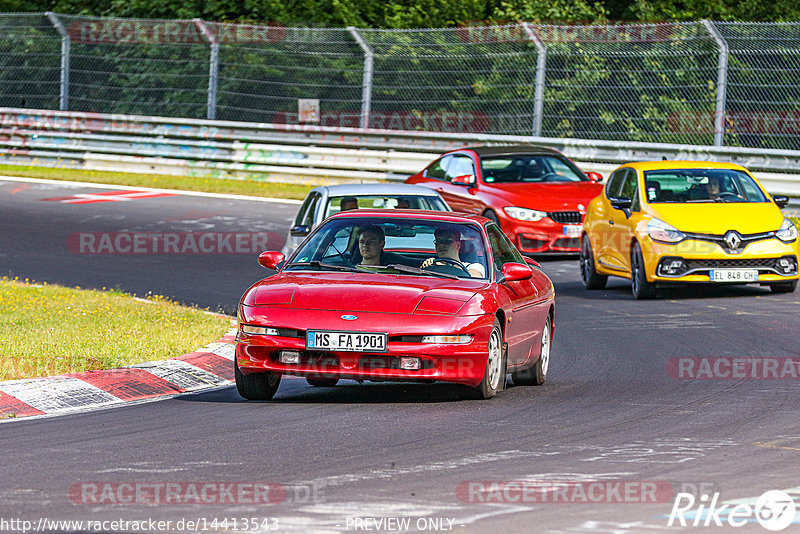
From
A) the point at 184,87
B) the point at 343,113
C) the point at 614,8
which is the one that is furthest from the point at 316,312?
Result: the point at 614,8

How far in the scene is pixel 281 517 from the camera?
616 centimetres

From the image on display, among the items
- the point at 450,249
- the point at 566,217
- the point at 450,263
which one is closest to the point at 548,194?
the point at 566,217

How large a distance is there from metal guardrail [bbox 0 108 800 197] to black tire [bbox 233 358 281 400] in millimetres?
15461

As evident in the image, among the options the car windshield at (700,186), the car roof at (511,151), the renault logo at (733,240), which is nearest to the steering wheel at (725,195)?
the car windshield at (700,186)

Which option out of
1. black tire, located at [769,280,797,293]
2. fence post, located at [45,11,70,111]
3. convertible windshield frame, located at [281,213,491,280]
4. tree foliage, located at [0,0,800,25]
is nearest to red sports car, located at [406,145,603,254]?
black tire, located at [769,280,797,293]

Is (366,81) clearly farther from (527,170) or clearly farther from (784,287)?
(784,287)

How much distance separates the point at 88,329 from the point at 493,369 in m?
4.20

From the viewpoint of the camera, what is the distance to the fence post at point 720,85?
23.6 meters

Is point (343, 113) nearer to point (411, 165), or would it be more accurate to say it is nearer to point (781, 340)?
point (411, 165)

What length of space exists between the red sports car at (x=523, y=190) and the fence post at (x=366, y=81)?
234 inches

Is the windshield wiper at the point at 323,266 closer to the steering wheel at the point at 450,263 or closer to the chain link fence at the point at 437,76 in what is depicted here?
the steering wheel at the point at 450,263

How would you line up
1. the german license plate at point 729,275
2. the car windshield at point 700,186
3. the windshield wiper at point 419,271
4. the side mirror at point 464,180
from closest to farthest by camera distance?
1. the windshield wiper at point 419,271
2. the german license plate at point 729,275
3. the car windshield at point 700,186
4. the side mirror at point 464,180

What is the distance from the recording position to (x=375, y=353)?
30.7ft

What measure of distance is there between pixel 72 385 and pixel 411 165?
59.1ft
